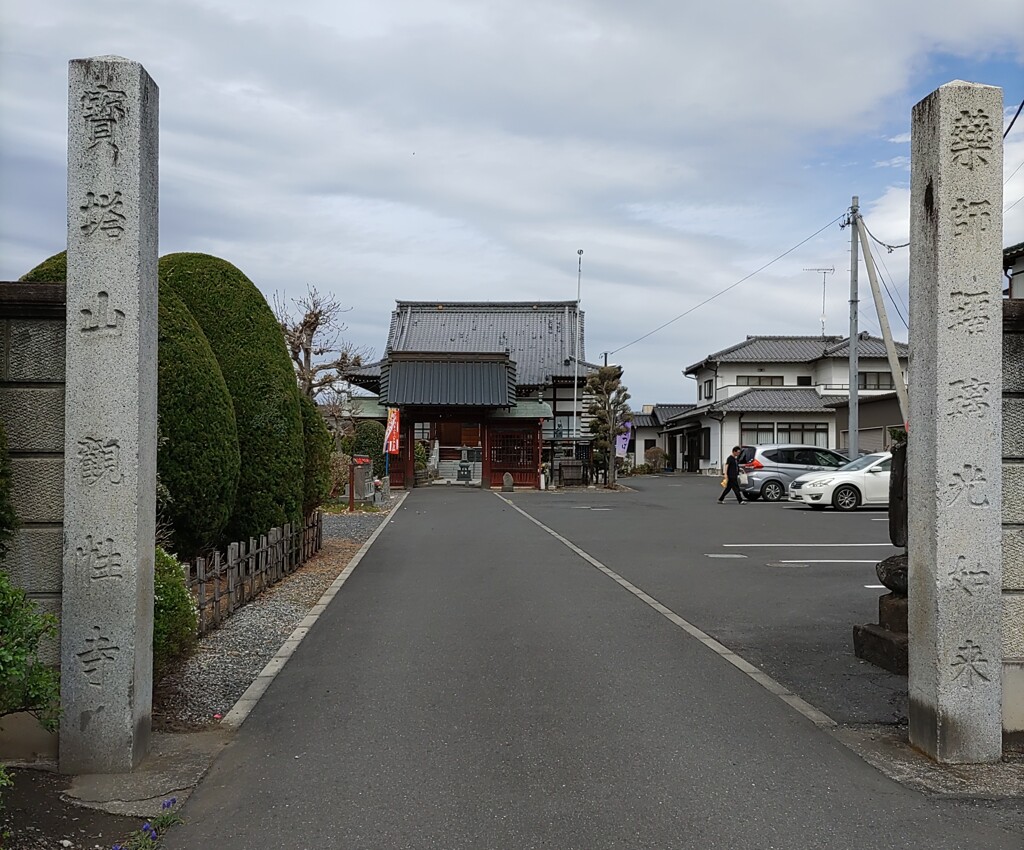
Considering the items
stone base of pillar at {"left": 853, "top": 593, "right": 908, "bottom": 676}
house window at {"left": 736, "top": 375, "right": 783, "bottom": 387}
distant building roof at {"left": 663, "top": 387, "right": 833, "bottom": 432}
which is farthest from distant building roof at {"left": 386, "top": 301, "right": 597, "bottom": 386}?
stone base of pillar at {"left": 853, "top": 593, "right": 908, "bottom": 676}

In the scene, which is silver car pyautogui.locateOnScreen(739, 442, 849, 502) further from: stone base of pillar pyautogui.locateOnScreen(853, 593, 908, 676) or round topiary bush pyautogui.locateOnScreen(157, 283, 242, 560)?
round topiary bush pyautogui.locateOnScreen(157, 283, 242, 560)

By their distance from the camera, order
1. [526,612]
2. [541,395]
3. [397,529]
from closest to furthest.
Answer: [526,612]
[397,529]
[541,395]

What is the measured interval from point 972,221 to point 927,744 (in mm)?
2738

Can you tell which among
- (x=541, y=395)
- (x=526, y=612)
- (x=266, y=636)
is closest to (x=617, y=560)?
(x=526, y=612)

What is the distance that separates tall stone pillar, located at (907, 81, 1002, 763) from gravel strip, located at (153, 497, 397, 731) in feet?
13.6

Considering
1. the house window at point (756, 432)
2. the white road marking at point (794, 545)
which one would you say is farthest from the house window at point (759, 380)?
the white road marking at point (794, 545)

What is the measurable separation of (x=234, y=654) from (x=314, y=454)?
18.7 feet

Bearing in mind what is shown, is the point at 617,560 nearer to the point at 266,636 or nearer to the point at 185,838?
the point at 266,636

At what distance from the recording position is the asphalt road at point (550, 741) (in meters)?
3.89

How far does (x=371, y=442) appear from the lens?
121 ft

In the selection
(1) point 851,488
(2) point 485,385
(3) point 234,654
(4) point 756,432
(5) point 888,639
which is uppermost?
(2) point 485,385

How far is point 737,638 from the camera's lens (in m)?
7.94

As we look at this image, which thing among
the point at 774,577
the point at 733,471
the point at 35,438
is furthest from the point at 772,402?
the point at 35,438

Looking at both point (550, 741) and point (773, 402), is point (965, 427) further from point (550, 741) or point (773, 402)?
point (773, 402)
